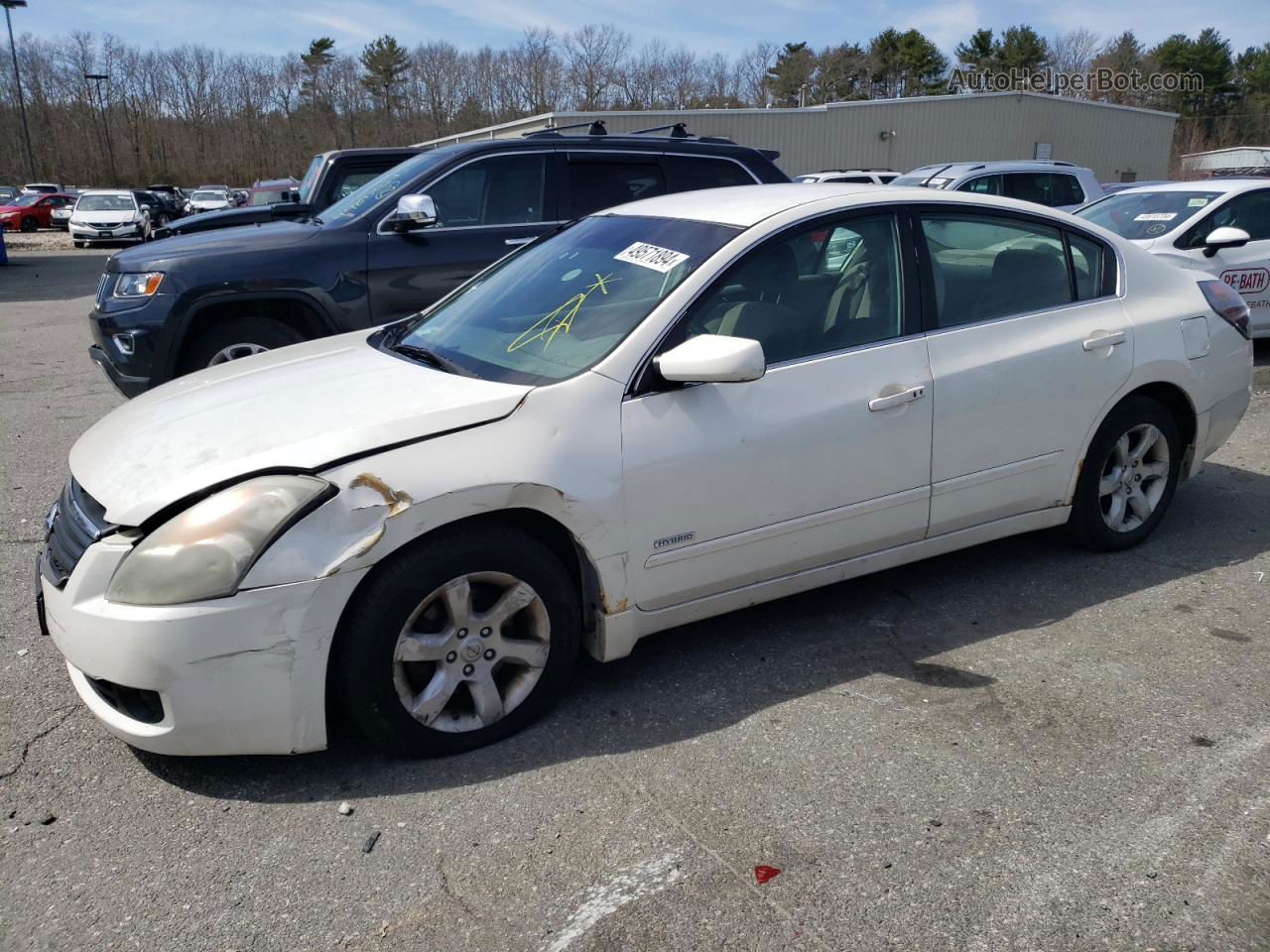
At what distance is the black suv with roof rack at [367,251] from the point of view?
620 centimetres

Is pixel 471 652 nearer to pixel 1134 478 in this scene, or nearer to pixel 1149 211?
pixel 1134 478

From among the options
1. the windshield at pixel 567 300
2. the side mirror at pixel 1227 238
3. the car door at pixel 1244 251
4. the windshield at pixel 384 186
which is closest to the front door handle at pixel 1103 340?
the windshield at pixel 567 300

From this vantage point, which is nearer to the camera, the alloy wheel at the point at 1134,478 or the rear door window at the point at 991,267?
the rear door window at the point at 991,267

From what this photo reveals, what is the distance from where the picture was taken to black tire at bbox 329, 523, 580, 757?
280 cm

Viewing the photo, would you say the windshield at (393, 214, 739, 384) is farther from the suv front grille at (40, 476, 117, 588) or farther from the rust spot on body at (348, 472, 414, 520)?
the suv front grille at (40, 476, 117, 588)

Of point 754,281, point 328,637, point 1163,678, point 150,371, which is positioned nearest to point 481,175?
point 150,371

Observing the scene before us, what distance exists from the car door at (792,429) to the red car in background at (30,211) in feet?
133

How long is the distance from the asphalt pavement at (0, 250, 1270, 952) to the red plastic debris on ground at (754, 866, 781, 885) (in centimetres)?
2

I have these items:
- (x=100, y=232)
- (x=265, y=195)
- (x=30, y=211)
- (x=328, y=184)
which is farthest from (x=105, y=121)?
(x=328, y=184)

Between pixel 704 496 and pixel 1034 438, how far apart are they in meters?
1.59

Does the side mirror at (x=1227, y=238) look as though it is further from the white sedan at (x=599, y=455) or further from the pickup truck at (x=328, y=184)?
the pickup truck at (x=328, y=184)

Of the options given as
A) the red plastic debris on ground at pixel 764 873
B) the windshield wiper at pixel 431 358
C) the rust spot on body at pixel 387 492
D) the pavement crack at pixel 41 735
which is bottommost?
the red plastic debris on ground at pixel 764 873

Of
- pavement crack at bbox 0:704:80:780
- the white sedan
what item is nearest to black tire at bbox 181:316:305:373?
the white sedan

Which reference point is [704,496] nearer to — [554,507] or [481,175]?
[554,507]
